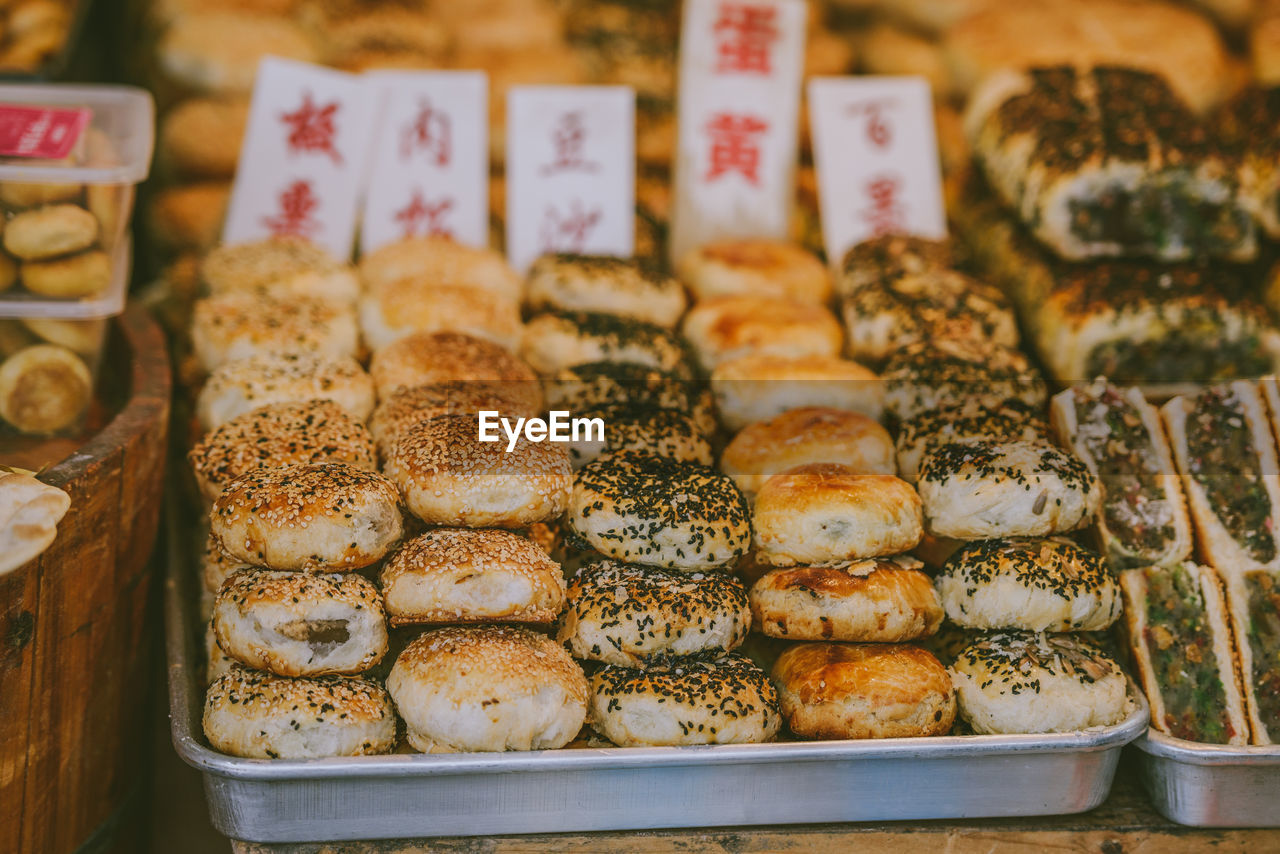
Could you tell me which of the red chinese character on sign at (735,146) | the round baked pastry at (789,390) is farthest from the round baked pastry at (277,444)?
the red chinese character on sign at (735,146)

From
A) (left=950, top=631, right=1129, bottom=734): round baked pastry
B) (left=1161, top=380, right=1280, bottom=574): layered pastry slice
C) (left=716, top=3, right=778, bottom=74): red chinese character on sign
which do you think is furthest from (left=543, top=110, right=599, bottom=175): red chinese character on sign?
(left=950, top=631, right=1129, bottom=734): round baked pastry

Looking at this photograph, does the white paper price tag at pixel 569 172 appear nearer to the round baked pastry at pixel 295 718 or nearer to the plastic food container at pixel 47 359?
the plastic food container at pixel 47 359

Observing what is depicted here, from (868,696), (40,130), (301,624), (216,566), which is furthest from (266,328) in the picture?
(868,696)

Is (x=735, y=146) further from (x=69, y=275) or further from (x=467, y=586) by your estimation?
(x=467, y=586)

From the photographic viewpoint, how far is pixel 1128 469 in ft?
11.0

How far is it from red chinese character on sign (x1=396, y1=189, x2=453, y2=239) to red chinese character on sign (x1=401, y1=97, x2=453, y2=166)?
22 cm

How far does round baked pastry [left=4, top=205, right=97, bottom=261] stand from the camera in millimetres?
3195

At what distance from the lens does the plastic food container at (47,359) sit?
329 cm

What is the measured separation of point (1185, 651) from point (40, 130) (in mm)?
3833

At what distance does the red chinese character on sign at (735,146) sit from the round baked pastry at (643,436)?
198 centimetres

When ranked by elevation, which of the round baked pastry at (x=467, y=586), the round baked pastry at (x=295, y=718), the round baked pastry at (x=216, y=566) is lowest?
the round baked pastry at (x=295, y=718)

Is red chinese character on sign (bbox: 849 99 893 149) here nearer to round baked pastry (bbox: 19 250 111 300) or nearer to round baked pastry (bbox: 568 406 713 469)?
round baked pastry (bbox: 568 406 713 469)

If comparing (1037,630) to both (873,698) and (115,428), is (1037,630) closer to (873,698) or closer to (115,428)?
(873,698)

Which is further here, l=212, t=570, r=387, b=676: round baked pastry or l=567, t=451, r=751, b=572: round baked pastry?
l=567, t=451, r=751, b=572: round baked pastry
